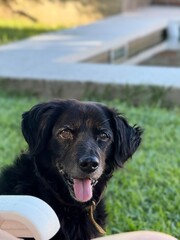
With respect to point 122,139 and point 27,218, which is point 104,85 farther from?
point 27,218

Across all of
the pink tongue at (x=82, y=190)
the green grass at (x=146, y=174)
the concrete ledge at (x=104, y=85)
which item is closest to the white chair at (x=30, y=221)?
the pink tongue at (x=82, y=190)

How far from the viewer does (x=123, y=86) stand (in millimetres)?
8047

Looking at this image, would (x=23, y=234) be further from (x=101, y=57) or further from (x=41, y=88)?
(x=101, y=57)

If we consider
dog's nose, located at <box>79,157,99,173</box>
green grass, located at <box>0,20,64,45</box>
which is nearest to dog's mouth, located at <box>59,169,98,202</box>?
dog's nose, located at <box>79,157,99,173</box>

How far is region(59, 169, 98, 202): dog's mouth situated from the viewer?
11.1 ft

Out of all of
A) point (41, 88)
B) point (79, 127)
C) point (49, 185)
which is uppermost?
point (79, 127)

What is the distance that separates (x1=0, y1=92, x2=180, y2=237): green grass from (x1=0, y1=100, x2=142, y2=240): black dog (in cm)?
89

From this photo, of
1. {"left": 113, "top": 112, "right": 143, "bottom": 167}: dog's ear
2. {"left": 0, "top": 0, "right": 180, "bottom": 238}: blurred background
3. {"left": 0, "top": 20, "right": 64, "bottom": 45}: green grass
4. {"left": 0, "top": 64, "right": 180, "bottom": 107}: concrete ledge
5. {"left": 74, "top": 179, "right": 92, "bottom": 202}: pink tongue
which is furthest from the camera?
{"left": 0, "top": 20, "right": 64, "bottom": 45}: green grass

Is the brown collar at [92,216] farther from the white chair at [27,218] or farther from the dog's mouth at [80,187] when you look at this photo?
the white chair at [27,218]

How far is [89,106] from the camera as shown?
→ 3.60m

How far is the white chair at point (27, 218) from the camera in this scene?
7.20 ft

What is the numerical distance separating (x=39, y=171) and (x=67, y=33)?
935cm

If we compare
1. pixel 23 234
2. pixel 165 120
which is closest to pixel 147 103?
pixel 165 120

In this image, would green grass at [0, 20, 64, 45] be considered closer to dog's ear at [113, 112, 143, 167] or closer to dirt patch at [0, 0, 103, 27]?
dirt patch at [0, 0, 103, 27]
